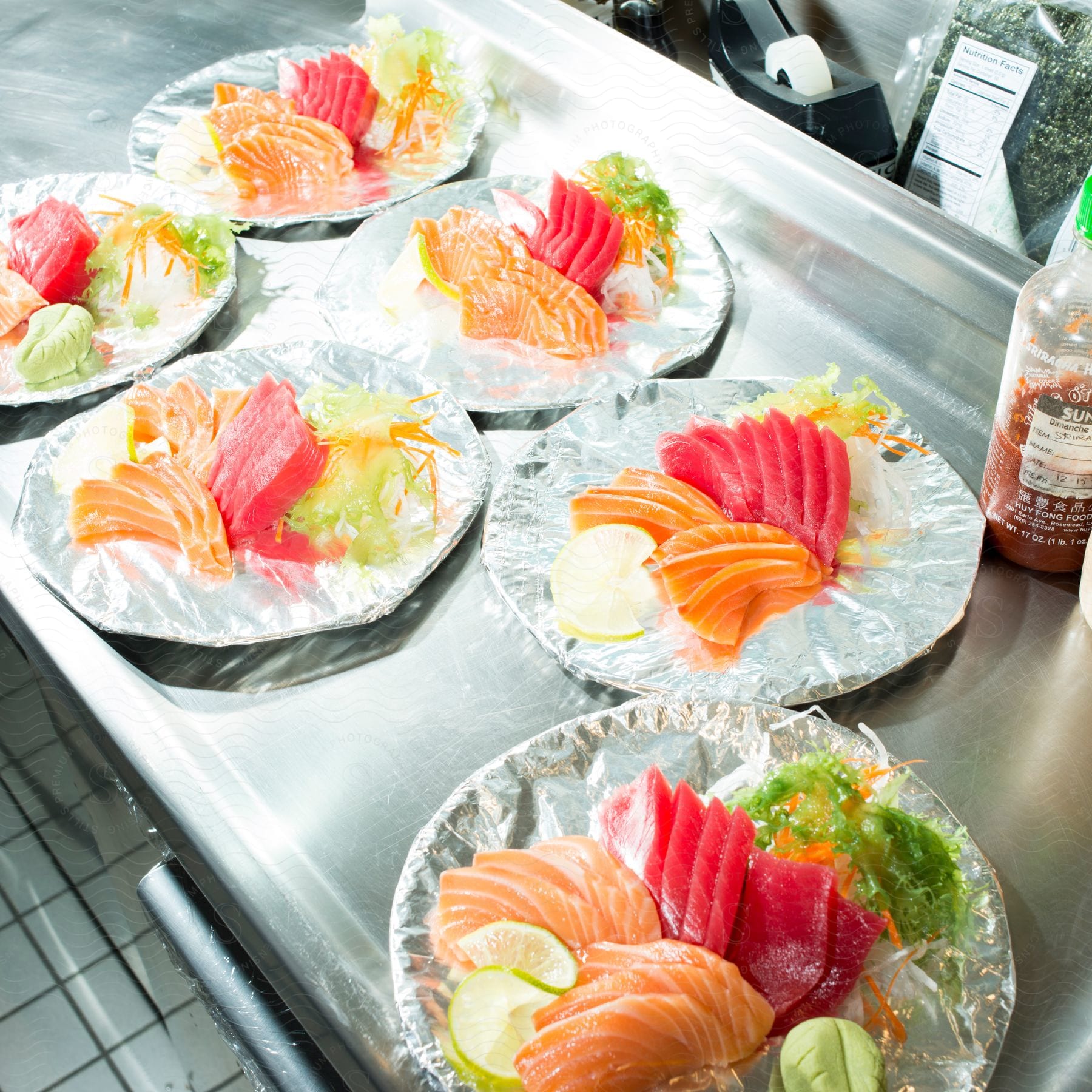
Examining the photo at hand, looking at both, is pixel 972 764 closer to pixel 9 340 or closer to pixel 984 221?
pixel 984 221

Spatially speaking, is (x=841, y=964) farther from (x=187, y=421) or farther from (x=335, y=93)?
(x=335, y=93)

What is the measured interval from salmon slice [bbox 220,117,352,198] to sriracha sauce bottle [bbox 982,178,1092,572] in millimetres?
1384

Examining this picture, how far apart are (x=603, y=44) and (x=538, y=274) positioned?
744 millimetres

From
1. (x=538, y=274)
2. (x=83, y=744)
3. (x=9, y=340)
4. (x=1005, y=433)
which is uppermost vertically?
(x=1005, y=433)

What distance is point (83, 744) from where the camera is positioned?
1.37 m

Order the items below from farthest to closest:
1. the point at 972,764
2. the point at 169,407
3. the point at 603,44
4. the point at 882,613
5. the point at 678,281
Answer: the point at 603,44 → the point at 678,281 → the point at 169,407 → the point at 882,613 → the point at 972,764

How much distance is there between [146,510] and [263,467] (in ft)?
0.56

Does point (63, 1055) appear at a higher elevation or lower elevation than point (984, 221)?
lower

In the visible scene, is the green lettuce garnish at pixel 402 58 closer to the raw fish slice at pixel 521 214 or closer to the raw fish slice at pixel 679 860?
the raw fish slice at pixel 521 214

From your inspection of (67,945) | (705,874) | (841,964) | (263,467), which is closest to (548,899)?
(705,874)

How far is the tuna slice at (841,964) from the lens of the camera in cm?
91

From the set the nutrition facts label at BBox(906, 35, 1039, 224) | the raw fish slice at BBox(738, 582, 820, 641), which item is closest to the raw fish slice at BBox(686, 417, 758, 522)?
the raw fish slice at BBox(738, 582, 820, 641)

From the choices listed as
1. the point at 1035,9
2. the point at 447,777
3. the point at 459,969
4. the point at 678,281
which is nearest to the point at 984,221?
the point at 1035,9

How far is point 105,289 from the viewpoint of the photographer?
1.79 meters
